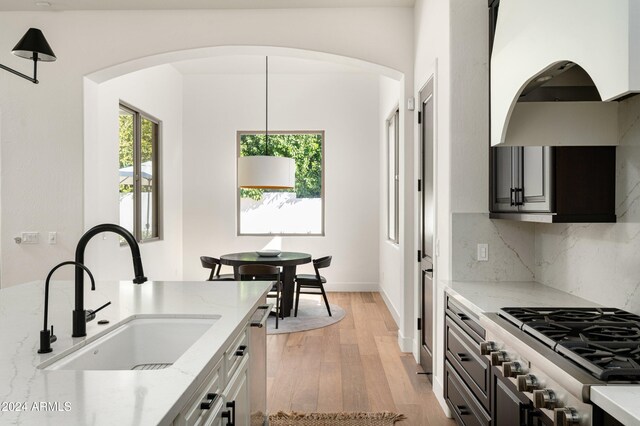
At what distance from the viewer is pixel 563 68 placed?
1889mm

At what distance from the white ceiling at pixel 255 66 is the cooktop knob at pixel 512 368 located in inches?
225

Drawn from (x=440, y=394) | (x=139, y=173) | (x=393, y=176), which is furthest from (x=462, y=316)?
(x=139, y=173)

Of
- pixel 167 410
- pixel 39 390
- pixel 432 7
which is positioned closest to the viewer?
pixel 167 410

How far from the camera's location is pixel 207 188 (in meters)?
8.02

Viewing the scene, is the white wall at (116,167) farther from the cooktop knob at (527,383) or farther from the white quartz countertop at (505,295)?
the cooktop knob at (527,383)

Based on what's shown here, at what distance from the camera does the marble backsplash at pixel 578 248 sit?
2.15m

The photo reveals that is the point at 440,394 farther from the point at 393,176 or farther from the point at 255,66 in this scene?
the point at 255,66

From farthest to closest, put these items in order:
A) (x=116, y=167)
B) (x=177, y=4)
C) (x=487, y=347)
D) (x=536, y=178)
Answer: (x=116, y=167) < (x=177, y=4) < (x=536, y=178) < (x=487, y=347)

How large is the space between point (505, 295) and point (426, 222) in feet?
4.85

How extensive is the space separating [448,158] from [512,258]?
76cm

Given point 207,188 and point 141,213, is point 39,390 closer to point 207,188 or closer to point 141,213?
point 141,213

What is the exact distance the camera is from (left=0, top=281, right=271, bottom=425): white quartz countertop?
3.44 feet

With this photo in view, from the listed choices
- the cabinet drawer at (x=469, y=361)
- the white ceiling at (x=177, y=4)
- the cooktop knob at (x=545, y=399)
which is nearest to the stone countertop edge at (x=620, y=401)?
the cooktop knob at (x=545, y=399)

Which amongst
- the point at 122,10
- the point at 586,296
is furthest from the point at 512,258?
the point at 122,10
